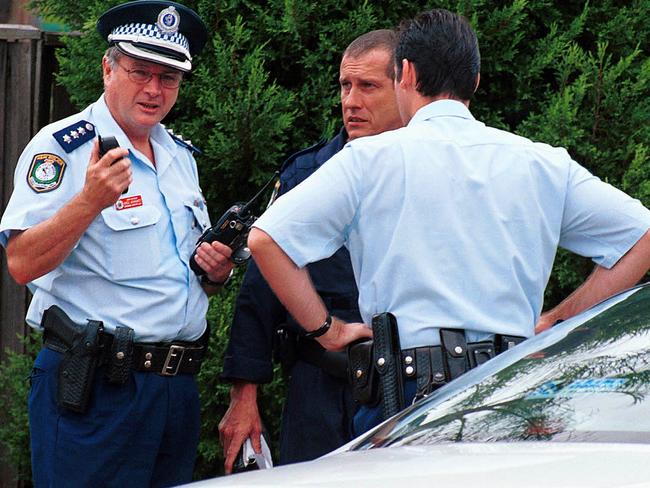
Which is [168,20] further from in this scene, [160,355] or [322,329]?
[322,329]

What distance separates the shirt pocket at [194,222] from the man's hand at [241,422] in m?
0.50

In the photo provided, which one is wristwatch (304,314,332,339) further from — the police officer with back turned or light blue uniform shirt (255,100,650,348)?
light blue uniform shirt (255,100,650,348)

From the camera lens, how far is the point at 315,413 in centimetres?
387

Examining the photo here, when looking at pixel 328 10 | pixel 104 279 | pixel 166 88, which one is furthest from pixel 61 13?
pixel 104 279

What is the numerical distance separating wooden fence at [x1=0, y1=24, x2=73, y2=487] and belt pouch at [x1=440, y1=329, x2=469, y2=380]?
3.16 m

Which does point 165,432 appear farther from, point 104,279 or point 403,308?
point 403,308

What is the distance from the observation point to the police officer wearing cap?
3475 mm

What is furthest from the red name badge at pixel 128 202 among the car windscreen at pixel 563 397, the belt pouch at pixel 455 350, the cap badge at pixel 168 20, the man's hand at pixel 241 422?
the car windscreen at pixel 563 397

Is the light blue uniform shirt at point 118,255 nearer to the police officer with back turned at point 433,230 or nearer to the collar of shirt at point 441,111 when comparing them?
the police officer with back turned at point 433,230

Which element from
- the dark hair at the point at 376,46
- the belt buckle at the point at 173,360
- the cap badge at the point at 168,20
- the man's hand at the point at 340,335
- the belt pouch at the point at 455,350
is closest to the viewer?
the belt pouch at the point at 455,350

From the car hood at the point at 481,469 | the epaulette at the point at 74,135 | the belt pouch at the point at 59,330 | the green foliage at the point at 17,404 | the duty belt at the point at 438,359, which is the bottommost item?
the green foliage at the point at 17,404

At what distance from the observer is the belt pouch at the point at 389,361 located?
121 inches

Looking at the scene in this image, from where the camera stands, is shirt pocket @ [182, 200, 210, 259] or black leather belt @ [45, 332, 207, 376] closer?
black leather belt @ [45, 332, 207, 376]

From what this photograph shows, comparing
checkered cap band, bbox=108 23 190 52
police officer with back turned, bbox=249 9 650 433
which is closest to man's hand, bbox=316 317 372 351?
police officer with back turned, bbox=249 9 650 433
